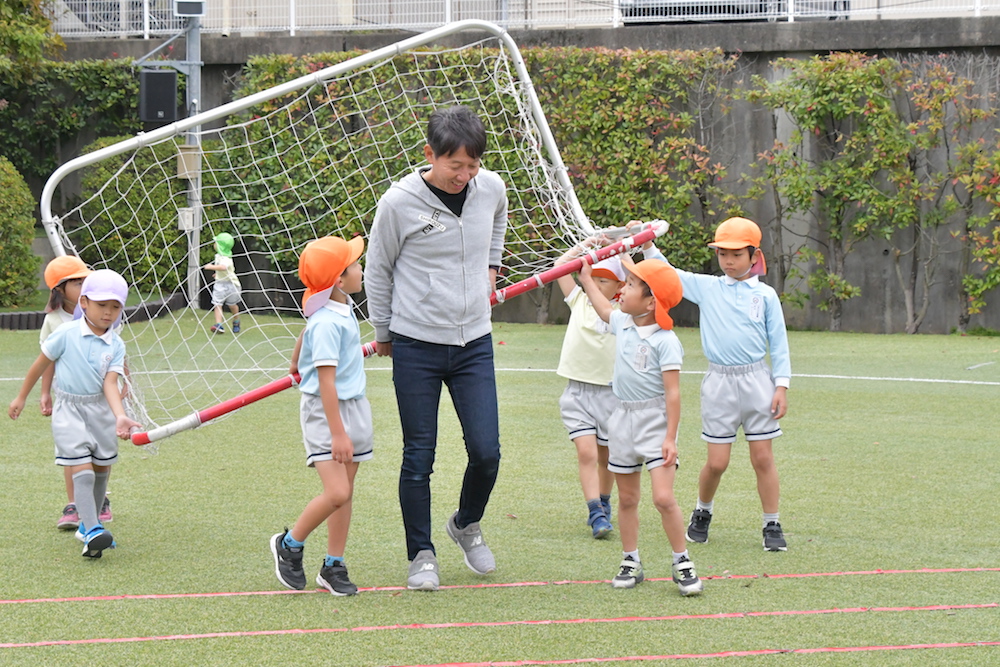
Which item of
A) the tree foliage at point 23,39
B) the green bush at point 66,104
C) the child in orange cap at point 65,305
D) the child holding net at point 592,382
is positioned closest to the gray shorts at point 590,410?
the child holding net at point 592,382

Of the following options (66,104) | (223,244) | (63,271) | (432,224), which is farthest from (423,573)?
(66,104)

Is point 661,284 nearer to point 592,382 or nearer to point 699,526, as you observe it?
point 592,382

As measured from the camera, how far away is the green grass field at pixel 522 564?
12.7ft

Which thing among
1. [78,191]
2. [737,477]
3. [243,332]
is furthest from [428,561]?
[78,191]

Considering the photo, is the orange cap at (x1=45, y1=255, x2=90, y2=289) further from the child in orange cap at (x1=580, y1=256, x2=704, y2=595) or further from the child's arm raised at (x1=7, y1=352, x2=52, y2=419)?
the child in orange cap at (x1=580, y1=256, x2=704, y2=595)

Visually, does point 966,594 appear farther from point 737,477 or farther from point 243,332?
point 243,332

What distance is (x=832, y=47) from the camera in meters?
15.2

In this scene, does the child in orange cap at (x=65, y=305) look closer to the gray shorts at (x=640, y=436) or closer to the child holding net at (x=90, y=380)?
the child holding net at (x=90, y=380)

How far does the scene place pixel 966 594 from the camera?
441cm

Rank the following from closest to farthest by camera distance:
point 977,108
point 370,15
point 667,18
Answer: point 977,108 → point 667,18 → point 370,15

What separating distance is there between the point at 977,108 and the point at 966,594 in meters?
11.4

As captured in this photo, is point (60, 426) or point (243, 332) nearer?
point (60, 426)

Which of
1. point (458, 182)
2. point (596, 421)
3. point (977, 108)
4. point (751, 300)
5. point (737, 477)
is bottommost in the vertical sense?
point (737, 477)

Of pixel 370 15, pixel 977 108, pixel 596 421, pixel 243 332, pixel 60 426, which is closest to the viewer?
pixel 60 426
